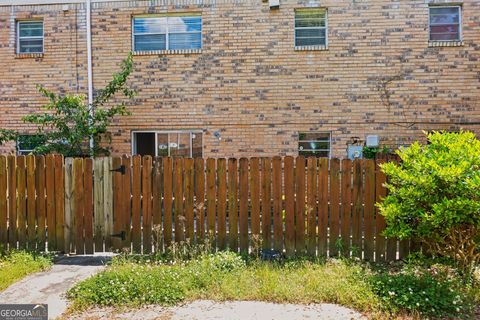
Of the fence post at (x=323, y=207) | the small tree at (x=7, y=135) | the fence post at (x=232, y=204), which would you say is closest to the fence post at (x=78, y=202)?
the fence post at (x=232, y=204)

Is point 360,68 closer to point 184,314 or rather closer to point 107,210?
point 107,210

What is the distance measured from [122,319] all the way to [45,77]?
26.6 ft

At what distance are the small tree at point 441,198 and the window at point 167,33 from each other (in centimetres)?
652

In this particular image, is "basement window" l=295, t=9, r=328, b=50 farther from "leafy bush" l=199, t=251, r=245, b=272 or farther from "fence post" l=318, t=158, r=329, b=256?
"leafy bush" l=199, t=251, r=245, b=272

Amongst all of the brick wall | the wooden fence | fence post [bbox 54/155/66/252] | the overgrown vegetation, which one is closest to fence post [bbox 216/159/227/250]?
the wooden fence

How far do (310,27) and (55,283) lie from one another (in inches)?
318

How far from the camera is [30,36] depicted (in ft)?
31.8

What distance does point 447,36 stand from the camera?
9.00 metres

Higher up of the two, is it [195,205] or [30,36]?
[30,36]

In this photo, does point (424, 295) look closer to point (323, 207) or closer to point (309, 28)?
point (323, 207)

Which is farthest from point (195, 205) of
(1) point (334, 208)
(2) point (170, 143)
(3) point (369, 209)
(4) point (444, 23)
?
(4) point (444, 23)

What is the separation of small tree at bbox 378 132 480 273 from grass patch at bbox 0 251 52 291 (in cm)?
502

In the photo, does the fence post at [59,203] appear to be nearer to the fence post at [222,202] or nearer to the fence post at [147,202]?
the fence post at [147,202]

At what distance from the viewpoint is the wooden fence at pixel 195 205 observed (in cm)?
536
